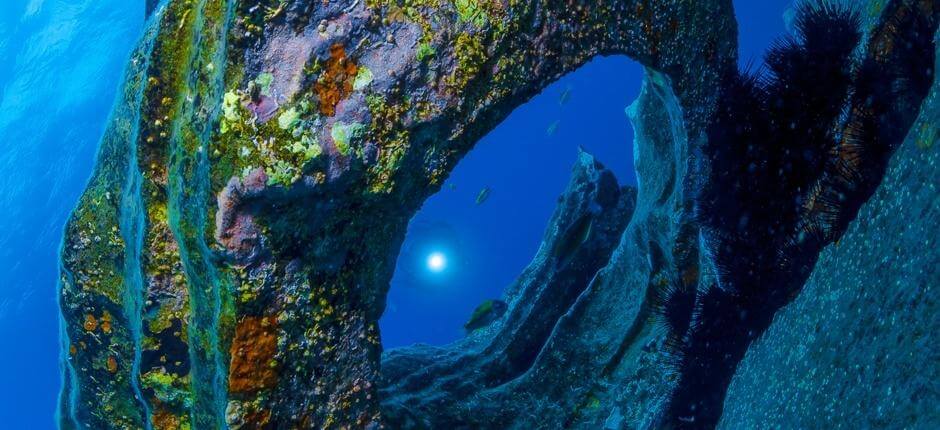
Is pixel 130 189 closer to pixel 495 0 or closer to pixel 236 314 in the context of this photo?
pixel 236 314

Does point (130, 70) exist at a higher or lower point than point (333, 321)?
higher

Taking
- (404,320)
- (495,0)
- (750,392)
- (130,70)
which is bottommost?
(750,392)

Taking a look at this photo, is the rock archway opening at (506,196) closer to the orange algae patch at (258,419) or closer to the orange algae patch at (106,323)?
the orange algae patch at (106,323)

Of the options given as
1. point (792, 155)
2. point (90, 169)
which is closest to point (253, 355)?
point (792, 155)

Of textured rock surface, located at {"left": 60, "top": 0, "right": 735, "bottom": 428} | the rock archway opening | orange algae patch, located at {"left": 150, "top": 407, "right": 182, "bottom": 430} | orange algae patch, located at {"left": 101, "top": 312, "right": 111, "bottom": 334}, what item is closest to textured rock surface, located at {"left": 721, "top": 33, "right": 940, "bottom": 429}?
textured rock surface, located at {"left": 60, "top": 0, "right": 735, "bottom": 428}

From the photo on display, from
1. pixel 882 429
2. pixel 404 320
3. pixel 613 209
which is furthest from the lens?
pixel 404 320

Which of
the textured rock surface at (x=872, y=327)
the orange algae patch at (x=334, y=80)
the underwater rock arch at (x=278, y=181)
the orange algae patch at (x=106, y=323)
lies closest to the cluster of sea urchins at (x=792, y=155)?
the textured rock surface at (x=872, y=327)

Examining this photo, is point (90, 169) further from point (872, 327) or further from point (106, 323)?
point (872, 327)

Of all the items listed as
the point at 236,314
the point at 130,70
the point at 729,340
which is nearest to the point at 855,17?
the point at 729,340
